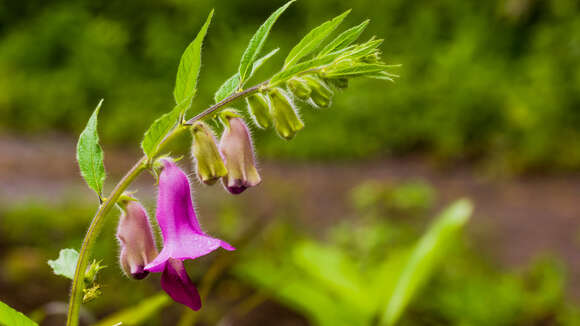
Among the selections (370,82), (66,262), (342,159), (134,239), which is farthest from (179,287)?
(370,82)

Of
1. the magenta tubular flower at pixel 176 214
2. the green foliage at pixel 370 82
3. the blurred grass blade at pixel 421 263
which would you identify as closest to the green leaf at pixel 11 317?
the magenta tubular flower at pixel 176 214

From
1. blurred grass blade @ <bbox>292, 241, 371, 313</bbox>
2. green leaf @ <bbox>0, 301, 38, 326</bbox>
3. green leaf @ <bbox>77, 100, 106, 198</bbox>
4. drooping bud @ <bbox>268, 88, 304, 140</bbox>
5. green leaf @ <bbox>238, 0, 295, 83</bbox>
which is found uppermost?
blurred grass blade @ <bbox>292, 241, 371, 313</bbox>

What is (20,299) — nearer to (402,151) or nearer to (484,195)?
(484,195)

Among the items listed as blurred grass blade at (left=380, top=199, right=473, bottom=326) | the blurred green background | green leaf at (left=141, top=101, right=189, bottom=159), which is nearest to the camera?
green leaf at (left=141, top=101, right=189, bottom=159)

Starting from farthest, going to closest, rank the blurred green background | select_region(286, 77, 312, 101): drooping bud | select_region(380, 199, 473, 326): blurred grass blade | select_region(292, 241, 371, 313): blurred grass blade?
1. the blurred green background
2. select_region(292, 241, 371, 313): blurred grass blade
3. select_region(380, 199, 473, 326): blurred grass blade
4. select_region(286, 77, 312, 101): drooping bud

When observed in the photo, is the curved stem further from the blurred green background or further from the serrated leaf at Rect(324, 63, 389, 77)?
the blurred green background

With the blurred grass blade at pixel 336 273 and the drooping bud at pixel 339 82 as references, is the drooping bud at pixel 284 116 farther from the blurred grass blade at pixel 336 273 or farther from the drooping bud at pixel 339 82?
the blurred grass blade at pixel 336 273

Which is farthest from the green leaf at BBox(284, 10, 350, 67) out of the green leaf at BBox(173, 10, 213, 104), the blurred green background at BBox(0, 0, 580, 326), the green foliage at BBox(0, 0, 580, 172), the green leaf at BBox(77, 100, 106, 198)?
the green foliage at BBox(0, 0, 580, 172)

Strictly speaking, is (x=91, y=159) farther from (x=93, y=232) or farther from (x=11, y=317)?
(x=11, y=317)
